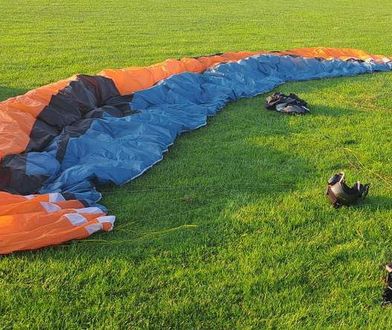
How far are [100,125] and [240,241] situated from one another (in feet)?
9.90

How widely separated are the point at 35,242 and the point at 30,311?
0.75m

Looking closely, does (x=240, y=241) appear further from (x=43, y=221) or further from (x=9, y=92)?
(x=9, y=92)

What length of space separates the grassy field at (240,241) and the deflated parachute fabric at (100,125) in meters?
0.20

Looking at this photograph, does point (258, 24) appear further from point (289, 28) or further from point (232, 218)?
point (232, 218)

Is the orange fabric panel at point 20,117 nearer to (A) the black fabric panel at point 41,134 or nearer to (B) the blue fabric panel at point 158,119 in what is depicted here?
(A) the black fabric panel at point 41,134

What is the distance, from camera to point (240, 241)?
4328 mm

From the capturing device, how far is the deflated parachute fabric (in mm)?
4453

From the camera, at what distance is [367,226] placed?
15.0 feet

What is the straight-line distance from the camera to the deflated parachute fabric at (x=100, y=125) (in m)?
4.45

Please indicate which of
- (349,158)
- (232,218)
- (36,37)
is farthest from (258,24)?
(232,218)

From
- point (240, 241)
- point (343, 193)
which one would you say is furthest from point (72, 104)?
point (343, 193)

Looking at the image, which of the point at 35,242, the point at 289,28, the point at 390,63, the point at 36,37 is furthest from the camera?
the point at 289,28

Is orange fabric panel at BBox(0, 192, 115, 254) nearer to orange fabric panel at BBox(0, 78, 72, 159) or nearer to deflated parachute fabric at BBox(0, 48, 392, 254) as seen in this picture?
deflated parachute fabric at BBox(0, 48, 392, 254)

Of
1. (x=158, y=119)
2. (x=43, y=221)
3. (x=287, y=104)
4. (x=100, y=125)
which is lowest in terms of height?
(x=287, y=104)
